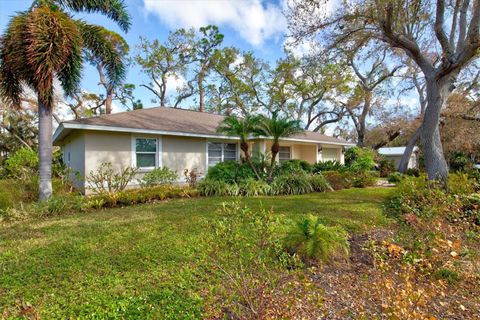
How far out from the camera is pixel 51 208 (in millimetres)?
6902

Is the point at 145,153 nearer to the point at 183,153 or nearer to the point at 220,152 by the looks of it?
the point at 183,153

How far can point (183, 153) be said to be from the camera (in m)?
12.2

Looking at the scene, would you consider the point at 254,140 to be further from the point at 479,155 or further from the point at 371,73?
the point at 479,155

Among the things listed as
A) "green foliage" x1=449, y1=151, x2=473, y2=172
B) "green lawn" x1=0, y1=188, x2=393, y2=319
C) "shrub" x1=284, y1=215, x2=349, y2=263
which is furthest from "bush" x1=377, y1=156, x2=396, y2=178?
"shrub" x1=284, y1=215, x2=349, y2=263

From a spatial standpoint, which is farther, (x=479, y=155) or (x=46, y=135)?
(x=479, y=155)


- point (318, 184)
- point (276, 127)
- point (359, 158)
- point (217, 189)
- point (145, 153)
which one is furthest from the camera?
point (359, 158)

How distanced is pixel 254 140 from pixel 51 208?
1001 cm

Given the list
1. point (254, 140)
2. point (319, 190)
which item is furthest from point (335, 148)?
point (319, 190)

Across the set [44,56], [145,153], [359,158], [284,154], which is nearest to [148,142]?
[145,153]

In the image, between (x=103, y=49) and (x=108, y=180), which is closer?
(x=108, y=180)

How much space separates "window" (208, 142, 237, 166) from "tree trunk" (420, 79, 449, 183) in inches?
348

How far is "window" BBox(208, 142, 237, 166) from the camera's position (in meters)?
13.4

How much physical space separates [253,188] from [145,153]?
5.09m

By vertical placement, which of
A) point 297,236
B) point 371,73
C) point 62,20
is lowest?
point 297,236
